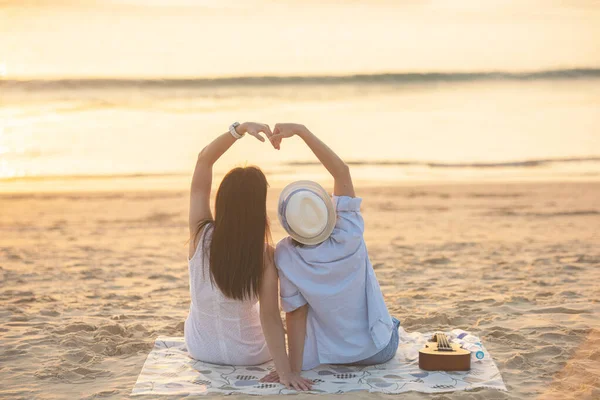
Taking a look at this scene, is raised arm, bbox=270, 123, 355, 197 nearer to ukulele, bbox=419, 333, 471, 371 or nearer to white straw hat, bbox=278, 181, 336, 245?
white straw hat, bbox=278, 181, 336, 245

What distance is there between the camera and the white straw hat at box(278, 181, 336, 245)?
4.12 metres

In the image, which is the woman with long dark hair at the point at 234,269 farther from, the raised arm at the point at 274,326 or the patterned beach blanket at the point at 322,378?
the patterned beach blanket at the point at 322,378

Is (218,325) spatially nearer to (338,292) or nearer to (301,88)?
(338,292)

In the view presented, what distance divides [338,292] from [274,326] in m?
0.39

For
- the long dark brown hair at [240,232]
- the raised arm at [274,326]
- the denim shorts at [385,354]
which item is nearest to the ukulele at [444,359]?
the denim shorts at [385,354]

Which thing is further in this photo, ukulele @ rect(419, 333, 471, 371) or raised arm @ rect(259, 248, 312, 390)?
ukulele @ rect(419, 333, 471, 371)

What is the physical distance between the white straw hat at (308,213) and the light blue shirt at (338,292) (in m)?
0.10

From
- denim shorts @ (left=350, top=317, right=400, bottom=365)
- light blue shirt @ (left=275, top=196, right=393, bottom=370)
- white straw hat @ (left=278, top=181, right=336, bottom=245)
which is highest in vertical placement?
white straw hat @ (left=278, top=181, right=336, bottom=245)

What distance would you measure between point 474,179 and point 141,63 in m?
10.6

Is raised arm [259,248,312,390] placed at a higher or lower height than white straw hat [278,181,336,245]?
lower

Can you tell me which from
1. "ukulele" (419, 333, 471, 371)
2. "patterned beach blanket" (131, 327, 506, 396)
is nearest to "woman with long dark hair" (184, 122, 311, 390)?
"patterned beach blanket" (131, 327, 506, 396)

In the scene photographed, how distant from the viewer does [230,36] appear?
73.6 feet

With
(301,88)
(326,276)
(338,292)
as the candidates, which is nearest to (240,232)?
(326,276)

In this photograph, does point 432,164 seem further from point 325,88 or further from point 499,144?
point 325,88
